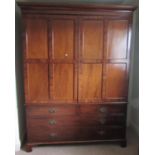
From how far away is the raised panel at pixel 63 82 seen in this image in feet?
7.55

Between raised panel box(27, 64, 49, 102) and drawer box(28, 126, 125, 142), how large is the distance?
491 mm

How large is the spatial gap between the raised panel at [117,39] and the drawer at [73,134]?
3.55 ft

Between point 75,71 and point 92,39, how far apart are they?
491 mm

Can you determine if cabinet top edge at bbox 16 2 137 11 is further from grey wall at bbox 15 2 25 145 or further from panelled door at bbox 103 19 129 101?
grey wall at bbox 15 2 25 145

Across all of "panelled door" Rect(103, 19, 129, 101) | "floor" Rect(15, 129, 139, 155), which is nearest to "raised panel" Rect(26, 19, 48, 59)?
"panelled door" Rect(103, 19, 129, 101)

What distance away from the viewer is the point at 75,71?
2.31m

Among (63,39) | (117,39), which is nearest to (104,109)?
(117,39)

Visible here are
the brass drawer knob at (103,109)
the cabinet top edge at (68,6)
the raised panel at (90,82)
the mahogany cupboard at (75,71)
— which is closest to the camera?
the cabinet top edge at (68,6)

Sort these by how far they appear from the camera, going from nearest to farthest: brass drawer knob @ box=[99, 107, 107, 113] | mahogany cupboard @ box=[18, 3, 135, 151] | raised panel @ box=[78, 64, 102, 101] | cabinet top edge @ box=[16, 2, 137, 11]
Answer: cabinet top edge @ box=[16, 2, 137, 11]
mahogany cupboard @ box=[18, 3, 135, 151]
raised panel @ box=[78, 64, 102, 101]
brass drawer knob @ box=[99, 107, 107, 113]

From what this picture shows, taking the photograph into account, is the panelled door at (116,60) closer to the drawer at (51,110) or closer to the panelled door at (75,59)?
the panelled door at (75,59)

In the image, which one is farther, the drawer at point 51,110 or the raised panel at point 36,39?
the drawer at point 51,110

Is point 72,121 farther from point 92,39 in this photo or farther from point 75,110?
point 92,39

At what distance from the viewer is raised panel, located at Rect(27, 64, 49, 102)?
228cm

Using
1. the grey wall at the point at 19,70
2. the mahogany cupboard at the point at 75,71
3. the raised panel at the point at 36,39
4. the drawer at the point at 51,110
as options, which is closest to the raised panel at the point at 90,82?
the mahogany cupboard at the point at 75,71
